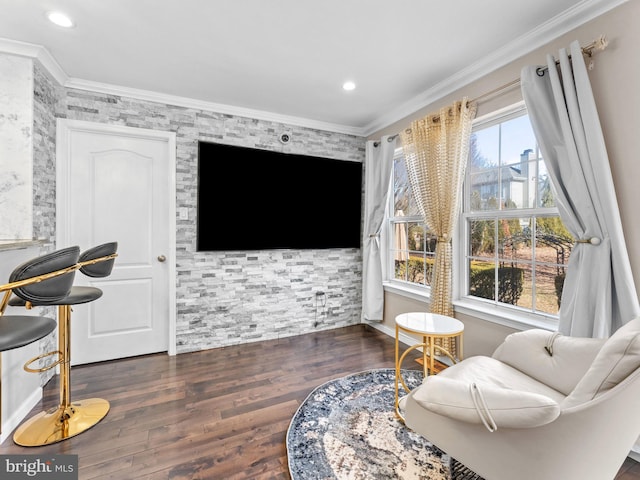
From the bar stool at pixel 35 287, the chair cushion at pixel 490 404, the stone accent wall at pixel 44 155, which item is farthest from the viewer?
the stone accent wall at pixel 44 155

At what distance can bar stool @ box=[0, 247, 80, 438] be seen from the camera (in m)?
1.16

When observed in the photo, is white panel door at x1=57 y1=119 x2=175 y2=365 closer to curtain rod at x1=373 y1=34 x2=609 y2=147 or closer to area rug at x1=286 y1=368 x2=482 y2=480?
area rug at x1=286 y1=368 x2=482 y2=480

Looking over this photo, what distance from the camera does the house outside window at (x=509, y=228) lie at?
221 centimetres

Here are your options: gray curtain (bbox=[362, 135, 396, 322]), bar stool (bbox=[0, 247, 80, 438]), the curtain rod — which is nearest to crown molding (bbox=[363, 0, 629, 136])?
the curtain rod

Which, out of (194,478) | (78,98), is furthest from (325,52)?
(194,478)

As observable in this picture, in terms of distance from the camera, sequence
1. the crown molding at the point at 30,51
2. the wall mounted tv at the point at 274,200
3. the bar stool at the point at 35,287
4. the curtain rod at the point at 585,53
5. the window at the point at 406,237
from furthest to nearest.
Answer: the window at the point at 406,237 → the wall mounted tv at the point at 274,200 → the crown molding at the point at 30,51 → the curtain rod at the point at 585,53 → the bar stool at the point at 35,287

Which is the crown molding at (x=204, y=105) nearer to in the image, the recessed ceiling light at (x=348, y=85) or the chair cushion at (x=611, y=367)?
the recessed ceiling light at (x=348, y=85)

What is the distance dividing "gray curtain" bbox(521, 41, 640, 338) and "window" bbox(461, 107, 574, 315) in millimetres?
305

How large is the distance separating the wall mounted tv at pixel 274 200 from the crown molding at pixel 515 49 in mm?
1158

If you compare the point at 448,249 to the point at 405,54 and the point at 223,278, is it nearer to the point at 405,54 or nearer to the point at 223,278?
the point at 405,54

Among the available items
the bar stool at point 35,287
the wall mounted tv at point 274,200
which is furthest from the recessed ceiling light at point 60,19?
the bar stool at point 35,287

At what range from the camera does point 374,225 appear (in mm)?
3822

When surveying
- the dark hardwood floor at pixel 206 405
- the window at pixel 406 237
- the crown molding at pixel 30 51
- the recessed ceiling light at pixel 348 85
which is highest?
the recessed ceiling light at pixel 348 85

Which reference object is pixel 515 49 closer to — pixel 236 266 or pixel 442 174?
pixel 442 174
